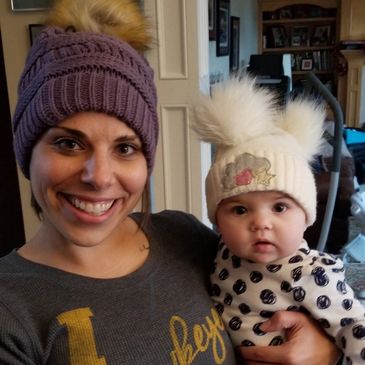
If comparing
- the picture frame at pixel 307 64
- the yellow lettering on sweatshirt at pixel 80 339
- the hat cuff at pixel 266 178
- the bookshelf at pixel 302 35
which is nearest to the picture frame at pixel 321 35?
the bookshelf at pixel 302 35

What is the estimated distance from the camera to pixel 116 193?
88 cm

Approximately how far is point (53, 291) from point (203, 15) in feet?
7.19

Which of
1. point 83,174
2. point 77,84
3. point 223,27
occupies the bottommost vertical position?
point 83,174

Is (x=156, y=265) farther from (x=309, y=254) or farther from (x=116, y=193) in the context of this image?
(x=309, y=254)

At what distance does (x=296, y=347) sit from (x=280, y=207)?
0.95 ft

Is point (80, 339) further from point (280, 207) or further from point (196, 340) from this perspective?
point (280, 207)

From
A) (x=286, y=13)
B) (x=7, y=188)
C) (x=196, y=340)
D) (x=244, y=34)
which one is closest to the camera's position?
(x=196, y=340)

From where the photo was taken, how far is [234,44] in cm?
568

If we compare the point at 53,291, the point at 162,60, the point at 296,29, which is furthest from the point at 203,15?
the point at 296,29

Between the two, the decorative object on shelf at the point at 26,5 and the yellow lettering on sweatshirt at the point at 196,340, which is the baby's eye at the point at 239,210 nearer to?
the yellow lettering on sweatshirt at the point at 196,340

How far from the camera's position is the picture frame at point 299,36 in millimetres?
7523

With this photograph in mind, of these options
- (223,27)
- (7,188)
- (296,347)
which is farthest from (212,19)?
(296,347)

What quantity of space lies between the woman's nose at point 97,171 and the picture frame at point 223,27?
4.13 metres

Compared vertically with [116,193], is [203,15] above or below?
above
